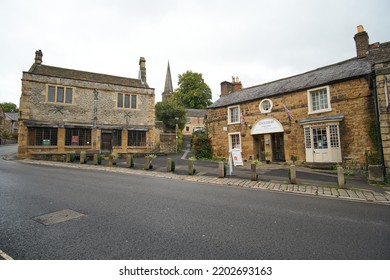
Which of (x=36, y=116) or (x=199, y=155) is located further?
(x=199, y=155)

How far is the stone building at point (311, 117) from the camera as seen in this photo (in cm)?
1190

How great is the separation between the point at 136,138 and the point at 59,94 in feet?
29.0

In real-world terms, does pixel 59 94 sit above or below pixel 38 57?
below

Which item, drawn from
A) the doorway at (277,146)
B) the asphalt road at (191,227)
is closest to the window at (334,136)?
the doorway at (277,146)

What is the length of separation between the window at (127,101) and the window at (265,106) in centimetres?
1449

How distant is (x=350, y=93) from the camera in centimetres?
1239

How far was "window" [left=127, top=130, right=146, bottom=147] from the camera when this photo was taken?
2253cm

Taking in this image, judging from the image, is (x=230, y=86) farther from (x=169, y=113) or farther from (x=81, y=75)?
(x=81, y=75)

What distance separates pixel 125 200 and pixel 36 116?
1901 cm

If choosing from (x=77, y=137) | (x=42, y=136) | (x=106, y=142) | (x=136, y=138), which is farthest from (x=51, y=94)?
(x=136, y=138)

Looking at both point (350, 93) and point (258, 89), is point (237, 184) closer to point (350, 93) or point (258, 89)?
point (350, 93)

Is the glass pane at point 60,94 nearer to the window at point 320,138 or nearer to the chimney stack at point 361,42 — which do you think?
the window at point 320,138

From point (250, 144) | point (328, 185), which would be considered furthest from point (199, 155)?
point (328, 185)

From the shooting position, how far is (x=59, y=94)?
19.9 m
